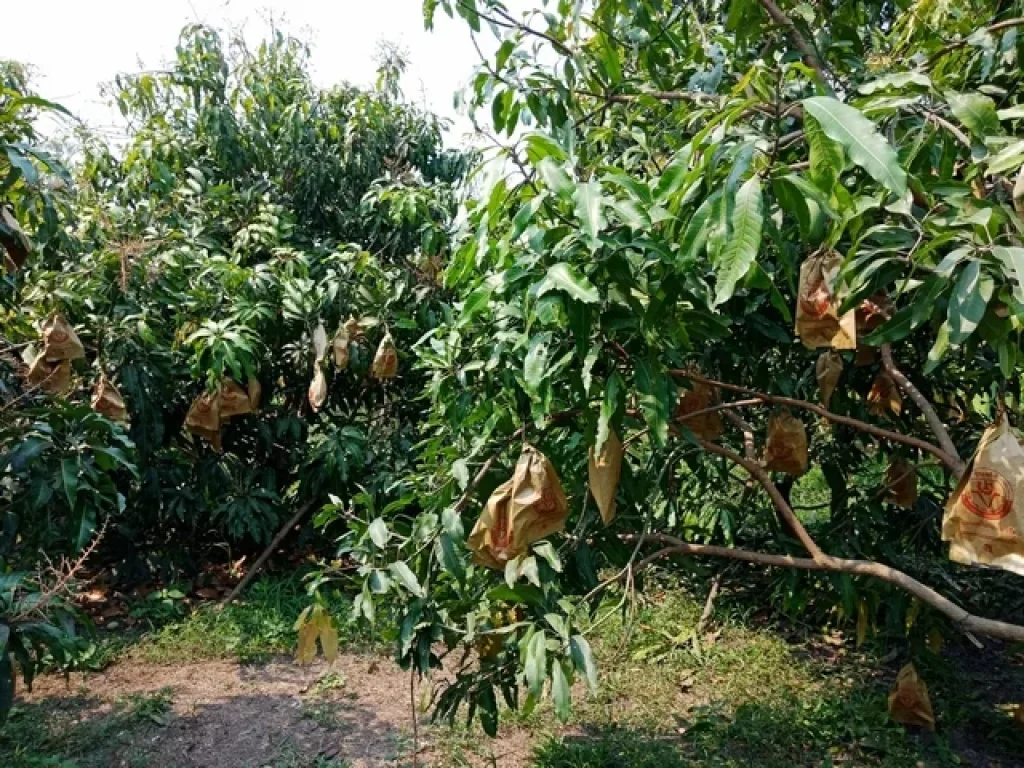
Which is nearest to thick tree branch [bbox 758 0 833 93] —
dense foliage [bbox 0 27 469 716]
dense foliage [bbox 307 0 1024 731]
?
dense foliage [bbox 307 0 1024 731]

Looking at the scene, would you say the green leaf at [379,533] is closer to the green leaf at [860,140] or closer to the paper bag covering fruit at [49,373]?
the green leaf at [860,140]

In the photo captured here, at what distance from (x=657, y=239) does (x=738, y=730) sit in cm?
219

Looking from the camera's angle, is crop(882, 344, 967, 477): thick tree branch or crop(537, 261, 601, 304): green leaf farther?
crop(882, 344, 967, 477): thick tree branch

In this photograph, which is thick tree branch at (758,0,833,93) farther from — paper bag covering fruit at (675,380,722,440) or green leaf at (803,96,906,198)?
green leaf at (803,96,906,198)

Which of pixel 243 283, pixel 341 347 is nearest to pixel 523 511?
pixel 341 347

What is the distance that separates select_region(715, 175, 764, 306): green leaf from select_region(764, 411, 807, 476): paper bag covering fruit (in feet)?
4.14

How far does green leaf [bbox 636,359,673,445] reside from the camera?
1423 mm

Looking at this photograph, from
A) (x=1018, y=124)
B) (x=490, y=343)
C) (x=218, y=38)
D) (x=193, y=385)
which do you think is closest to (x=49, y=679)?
(x=193, y=385)

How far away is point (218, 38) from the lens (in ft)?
15.1

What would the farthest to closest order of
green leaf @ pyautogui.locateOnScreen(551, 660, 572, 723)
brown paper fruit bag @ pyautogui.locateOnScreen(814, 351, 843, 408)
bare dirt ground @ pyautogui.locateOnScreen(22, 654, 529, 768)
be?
bare dirt ground @ pyautogui.locateOnScreen(22, 654, 529, 768), brown paper fruit bag @ pyautogui.locateOnScreen(814, 351, 843, 408), green leaf @ pyautogui.locateOnScreen(551, 660, 572, 723)

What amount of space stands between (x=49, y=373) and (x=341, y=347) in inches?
50.3

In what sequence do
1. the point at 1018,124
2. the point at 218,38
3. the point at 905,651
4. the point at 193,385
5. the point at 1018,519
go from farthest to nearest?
1. the point at 218,38
2. the point at 193,385
3. the point at 905,651
4. the point at 1018,124
5. the point at 1018,519

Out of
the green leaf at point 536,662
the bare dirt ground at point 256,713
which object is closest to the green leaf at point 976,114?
the green leaf at point 536,662

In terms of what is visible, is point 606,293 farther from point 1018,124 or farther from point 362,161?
point 362,161
